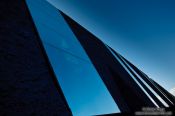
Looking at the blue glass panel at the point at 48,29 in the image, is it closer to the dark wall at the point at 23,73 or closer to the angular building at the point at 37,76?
the angular building at the point at 37,76

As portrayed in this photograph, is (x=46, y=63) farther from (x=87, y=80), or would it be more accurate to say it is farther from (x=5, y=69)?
(x=87, y=80)

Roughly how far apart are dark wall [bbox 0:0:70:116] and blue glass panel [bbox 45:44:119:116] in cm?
26

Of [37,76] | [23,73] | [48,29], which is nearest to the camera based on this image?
[23,73]

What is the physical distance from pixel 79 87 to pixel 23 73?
1.16m

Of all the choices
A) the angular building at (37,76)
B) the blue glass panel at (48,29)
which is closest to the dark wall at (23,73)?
the angular building at (37,76)

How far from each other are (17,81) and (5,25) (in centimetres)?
86

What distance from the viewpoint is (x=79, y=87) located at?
2.74m

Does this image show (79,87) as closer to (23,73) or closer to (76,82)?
(76,82)

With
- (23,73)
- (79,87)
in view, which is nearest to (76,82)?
(79,87)

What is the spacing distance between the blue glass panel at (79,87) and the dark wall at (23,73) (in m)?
0.26

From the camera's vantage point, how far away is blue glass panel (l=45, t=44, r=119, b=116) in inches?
91.6

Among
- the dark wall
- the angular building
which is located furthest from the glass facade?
the dark wall

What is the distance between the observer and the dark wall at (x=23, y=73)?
147 centimetres

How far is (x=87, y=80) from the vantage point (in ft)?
10.4
